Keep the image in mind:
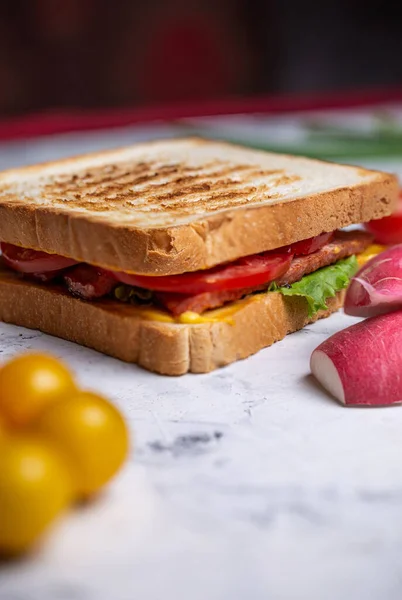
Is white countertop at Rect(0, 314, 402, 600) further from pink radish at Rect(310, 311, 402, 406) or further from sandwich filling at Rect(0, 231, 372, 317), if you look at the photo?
sandwich filling at Rect(0, 231, 372, 317)

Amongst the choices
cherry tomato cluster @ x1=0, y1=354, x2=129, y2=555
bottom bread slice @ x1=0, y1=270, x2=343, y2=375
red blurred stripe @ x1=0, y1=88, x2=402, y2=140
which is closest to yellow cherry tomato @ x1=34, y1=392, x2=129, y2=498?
cherry tomato cluster @ x1=0, y1=354, x2=129, y2=555

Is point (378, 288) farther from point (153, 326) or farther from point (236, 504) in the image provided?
point (236, 504)

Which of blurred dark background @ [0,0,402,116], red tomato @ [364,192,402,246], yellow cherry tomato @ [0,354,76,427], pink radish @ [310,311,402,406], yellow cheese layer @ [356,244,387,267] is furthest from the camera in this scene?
blurred dark background @ [0,0,402,116]

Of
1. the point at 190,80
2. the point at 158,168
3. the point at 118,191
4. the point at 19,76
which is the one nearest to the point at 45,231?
the point at 118,191

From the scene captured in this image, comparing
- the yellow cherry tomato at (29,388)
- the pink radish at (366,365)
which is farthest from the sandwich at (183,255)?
the yellow cherry tomato at (29,388)

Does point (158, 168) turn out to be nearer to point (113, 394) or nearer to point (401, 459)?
point (113, 394)

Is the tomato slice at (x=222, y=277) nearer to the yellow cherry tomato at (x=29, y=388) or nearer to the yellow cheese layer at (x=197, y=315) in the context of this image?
the yellow cheese layer at (x=197, y=315)
